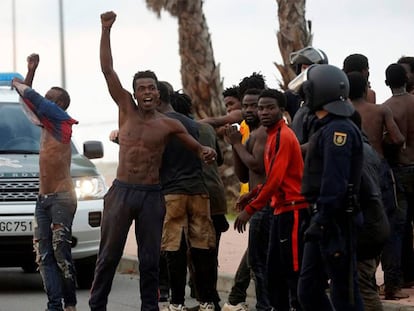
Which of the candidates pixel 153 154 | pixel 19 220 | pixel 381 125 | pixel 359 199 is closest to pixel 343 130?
pixel 359 199

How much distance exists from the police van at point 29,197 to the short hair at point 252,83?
2586 mm

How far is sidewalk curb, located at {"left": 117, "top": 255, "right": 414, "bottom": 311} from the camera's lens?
1116cm

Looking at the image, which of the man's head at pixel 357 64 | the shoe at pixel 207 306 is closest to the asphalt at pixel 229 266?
the shoe at pixel 207 306

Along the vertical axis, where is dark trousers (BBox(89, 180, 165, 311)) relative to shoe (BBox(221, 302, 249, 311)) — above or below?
above

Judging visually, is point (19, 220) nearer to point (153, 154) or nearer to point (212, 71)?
point (153, 154)

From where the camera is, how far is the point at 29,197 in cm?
1341

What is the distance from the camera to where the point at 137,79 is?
34.1 ft

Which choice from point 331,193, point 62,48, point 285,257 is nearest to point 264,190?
point 285,257

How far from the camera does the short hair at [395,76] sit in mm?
11938

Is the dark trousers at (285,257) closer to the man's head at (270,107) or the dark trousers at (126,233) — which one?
the man's head at (270,107)

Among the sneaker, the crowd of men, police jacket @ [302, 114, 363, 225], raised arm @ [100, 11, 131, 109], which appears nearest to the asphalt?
the crowd of men

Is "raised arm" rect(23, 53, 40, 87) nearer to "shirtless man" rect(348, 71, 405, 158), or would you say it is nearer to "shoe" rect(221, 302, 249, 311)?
"shoe" rect(221, 302, 249, 311)

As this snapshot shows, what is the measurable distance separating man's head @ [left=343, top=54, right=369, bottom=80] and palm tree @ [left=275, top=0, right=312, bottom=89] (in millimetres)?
10049

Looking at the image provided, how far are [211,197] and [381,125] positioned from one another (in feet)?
5.54
